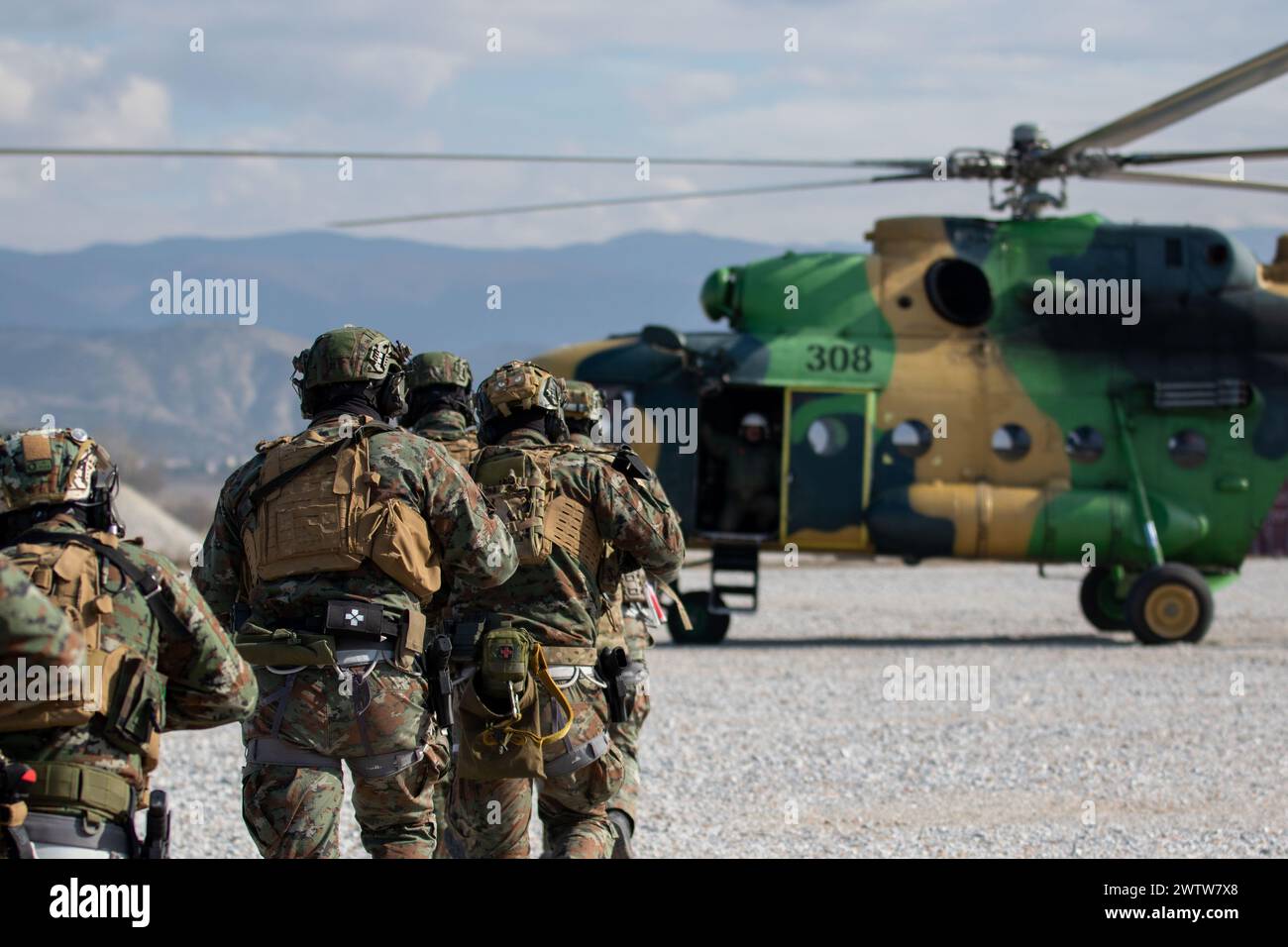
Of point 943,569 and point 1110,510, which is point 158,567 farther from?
point 943,569

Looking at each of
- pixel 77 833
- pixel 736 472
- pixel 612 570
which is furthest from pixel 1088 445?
pixel 77 833

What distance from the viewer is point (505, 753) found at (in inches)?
232

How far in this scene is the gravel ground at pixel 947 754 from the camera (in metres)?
8.01

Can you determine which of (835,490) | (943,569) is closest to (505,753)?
(835,490)

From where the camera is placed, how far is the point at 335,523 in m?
5.27

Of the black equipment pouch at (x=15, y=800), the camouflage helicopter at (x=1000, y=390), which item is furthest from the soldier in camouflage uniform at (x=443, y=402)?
the camouflage helicopter at (x=1000, y=390)

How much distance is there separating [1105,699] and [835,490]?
Result: 11.0ft

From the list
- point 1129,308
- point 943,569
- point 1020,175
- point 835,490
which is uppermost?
point 1020,175

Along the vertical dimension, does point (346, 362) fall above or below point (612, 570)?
above

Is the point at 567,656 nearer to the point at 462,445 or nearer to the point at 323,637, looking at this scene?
the point at 462,445

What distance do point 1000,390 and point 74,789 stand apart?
1173 centimetres

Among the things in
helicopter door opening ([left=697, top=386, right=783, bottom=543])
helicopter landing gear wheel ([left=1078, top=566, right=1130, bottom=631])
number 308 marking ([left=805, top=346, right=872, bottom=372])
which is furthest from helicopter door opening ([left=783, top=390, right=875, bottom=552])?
helicopter landing gear wheel ([left=1078, top=566, right=1130, bottom=631])

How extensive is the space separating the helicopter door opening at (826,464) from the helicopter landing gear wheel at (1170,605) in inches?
92.8
